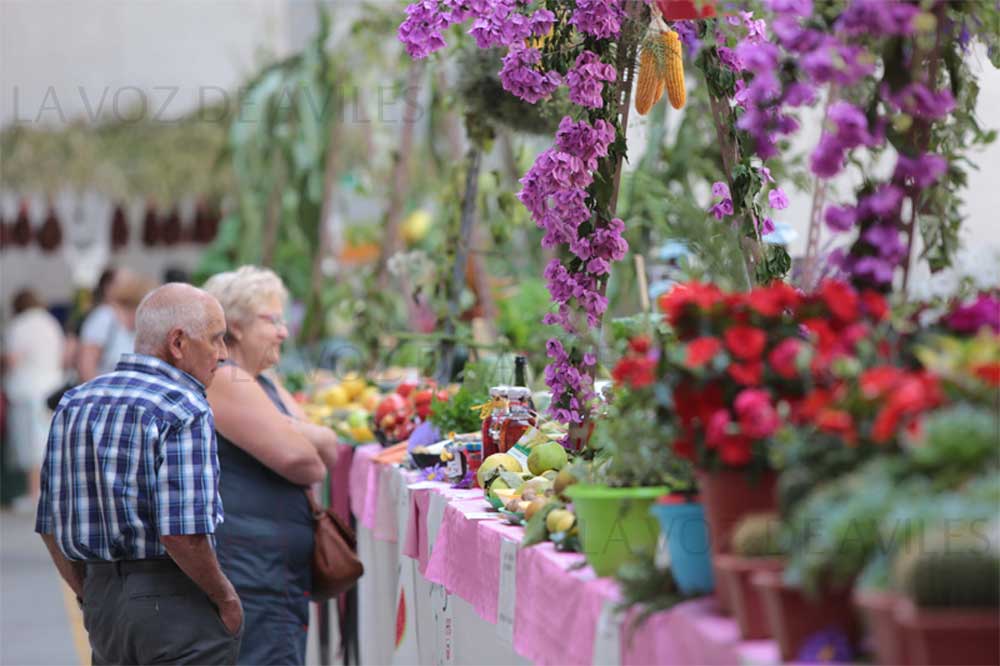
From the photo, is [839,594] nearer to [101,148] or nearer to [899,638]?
[899,638]

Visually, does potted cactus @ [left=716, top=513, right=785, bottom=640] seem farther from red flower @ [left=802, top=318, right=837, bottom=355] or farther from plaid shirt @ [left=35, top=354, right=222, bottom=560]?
plaid shirt @ [left=35, top=354, right=222, bottom=560]

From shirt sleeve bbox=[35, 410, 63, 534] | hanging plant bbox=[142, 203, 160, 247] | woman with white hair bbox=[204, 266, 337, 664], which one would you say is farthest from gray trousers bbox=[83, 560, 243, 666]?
hanging plant bbox=[142, 203, 160, 247]

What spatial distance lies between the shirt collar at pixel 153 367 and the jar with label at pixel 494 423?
735 millimetres

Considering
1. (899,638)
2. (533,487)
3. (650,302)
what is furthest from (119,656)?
(650,302)

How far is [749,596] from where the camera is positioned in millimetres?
1904

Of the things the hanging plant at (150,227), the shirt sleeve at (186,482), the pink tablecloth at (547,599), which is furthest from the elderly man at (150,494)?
the hanging plant at (150,227)

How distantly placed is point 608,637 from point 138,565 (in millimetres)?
1384

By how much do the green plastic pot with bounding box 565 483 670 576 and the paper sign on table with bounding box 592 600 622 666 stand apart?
0.39 feet

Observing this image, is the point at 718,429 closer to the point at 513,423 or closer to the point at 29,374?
the point at 513,423

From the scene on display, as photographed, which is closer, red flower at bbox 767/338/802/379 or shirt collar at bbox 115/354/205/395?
red flower at bbox 767/338/802/379

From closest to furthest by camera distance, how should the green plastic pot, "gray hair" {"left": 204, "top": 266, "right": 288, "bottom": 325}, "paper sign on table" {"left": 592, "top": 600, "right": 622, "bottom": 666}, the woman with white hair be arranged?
"paper sign on table" {"left": 592, "top": 600, "right": 622, "bottom": 666} < the green plastic pot < the woman with white hair < "gray hair" {"left": 204, "top": 266, "right": 288, "bottom": 325}

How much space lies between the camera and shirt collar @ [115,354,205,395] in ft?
11.0

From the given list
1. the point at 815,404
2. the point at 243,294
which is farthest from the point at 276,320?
the point at 815,404

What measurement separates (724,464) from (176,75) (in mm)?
11407
